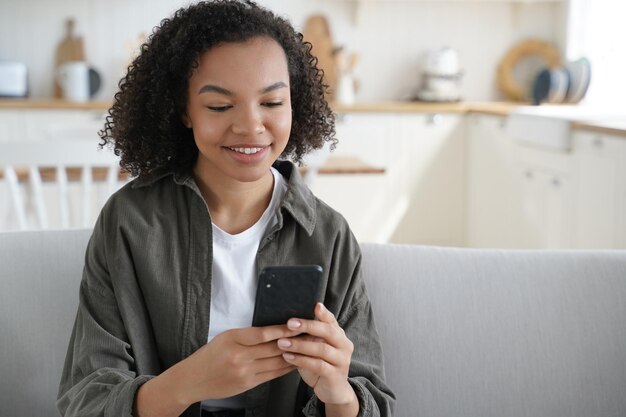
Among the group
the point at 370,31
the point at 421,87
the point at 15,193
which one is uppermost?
the point at 370,31

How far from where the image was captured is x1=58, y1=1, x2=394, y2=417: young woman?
1.18 m

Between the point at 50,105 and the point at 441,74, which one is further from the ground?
the point at 441,74

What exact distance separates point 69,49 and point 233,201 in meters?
4.31

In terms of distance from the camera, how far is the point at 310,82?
135cm

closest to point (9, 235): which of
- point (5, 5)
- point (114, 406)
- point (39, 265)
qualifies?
point (39, 265)

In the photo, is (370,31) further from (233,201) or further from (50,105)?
(233,201)

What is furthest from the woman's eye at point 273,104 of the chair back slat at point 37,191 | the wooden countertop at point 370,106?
the wooden countertop at point 370,106

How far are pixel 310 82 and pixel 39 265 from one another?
557mm

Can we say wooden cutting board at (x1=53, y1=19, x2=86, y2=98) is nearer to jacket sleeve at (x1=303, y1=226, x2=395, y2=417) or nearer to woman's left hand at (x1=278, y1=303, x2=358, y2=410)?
jacket sleeve at (x1=303, y1=226, x2=395, y2=417)

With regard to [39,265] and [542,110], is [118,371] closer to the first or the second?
[39,265]

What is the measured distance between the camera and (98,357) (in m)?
1.19

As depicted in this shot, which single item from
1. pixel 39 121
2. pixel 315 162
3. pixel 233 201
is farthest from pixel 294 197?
pixel 39 121

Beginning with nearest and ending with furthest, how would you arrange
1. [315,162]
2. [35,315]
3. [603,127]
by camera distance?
[35,315]
[315,162]
[603,127]

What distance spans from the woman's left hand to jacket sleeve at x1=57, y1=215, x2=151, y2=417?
24cm
